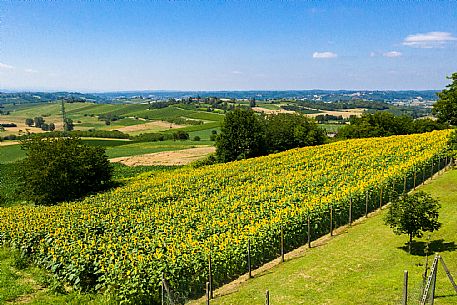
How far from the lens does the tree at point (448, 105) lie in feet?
64.4

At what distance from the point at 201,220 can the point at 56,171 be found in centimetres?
2108

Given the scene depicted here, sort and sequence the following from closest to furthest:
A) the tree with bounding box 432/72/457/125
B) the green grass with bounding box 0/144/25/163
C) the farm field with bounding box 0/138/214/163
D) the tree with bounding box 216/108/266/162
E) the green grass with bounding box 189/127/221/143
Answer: the tree with bounding box 432/72/457/125
the tree with bounding box 216/108/266/162
the green grass with bounding box 0/144/25/163
the farm field with bounding box 0/138/214/163
the green grass with bounding box 189/127/221/143

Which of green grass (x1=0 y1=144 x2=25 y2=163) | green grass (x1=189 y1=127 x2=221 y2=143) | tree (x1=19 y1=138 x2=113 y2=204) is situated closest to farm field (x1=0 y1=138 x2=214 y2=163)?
green grass (x1=0 y1=144 x2=25 y2=163)

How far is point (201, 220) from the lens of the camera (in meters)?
21.0

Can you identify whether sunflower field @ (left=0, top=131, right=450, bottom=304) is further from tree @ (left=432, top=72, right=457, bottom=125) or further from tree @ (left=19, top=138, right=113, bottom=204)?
tree @ (left=19, top=138, right=113, bottom=204)

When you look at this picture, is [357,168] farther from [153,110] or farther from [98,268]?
[153,110]

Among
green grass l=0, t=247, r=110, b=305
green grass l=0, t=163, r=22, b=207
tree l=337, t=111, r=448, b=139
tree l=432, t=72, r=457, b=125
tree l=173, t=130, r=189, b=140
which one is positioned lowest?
green grass l=0, t=163, r=22, b=207

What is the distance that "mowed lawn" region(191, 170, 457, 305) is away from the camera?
432 inches

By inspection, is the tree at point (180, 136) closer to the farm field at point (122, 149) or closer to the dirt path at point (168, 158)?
the farm field at point (122, 149)

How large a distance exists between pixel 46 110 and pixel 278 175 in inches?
7365

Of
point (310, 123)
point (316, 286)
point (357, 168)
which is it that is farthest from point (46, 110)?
point (316, 286)

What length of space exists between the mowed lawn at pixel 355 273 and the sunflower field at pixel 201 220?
1.27 meters

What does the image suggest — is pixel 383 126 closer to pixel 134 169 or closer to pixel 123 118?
pixel 134 169

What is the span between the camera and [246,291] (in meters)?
12.8
